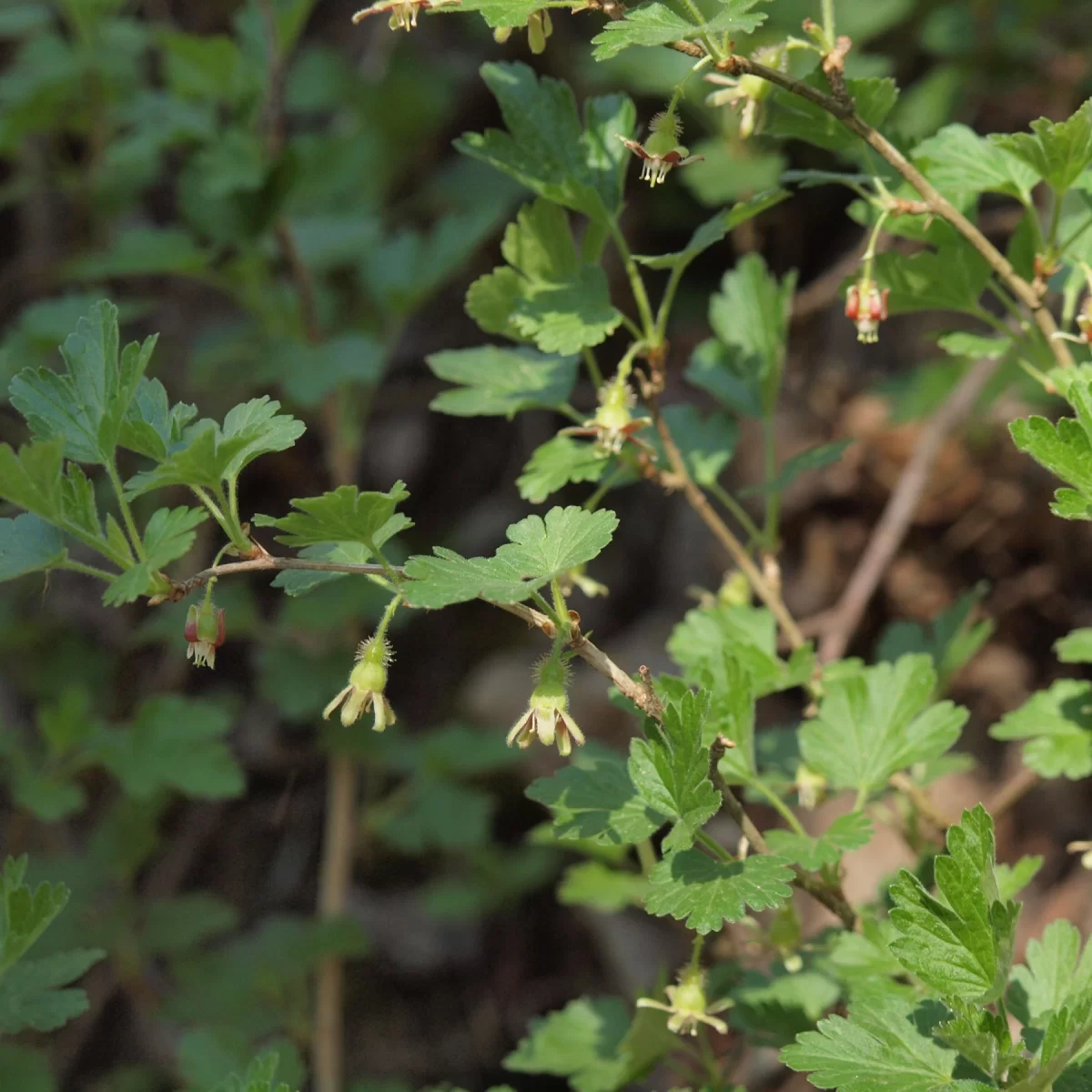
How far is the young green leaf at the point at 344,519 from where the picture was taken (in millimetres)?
1062

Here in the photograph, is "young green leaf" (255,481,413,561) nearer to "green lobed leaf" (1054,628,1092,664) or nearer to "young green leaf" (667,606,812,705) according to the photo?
"young green leaf" (667,606,812,705)

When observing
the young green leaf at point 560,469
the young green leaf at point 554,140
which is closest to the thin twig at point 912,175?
the young green leaf at point 554,140

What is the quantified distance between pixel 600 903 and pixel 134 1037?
1681mm

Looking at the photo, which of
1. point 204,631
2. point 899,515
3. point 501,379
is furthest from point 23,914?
point 899,515

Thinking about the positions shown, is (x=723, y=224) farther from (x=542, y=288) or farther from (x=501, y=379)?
(x=501, y=379)

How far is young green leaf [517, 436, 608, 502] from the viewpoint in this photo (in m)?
1.49

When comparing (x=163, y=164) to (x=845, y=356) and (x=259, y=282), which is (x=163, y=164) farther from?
(x=845, y=356)

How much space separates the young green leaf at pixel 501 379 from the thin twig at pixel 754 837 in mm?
589

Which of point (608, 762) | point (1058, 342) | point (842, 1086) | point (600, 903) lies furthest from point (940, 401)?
point (842, 1086)

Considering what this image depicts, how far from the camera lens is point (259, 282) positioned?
2725 millimetres

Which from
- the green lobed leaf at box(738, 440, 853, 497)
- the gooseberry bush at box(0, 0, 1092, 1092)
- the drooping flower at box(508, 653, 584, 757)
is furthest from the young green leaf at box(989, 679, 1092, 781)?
the drooping flower at box(508, 653, 584, 757)

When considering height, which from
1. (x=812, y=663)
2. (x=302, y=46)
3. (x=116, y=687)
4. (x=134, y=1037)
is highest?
(x=302, y=46)

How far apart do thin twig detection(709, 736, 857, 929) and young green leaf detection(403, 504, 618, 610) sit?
9.8 inches

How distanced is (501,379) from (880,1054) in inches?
37.5
